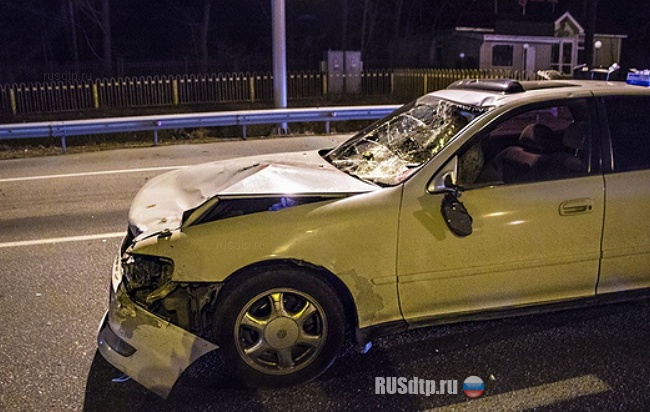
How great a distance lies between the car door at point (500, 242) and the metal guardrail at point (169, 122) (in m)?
10.4

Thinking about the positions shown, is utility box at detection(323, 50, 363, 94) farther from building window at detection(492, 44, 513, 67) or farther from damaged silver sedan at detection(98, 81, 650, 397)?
damaged silver sedan at detection(98, 81, 650, 397)

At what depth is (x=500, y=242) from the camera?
357 cm

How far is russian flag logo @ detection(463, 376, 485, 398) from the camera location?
11.1 feet

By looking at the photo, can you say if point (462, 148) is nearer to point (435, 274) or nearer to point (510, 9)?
point (435, 274)

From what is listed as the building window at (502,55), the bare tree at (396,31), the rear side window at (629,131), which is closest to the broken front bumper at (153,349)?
the rear side window at (629,131)

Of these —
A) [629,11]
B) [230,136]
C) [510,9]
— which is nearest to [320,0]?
[510,9]

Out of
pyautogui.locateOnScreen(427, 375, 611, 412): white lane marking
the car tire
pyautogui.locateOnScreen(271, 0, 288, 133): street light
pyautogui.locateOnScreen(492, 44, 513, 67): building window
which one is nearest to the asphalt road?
pyautogui.locateOnScreen(427, 375, 611, 412): white lane marking

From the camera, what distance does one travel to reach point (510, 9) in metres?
38.5

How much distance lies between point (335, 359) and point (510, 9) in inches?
1521

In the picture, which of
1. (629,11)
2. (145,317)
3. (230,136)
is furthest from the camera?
(629,11)

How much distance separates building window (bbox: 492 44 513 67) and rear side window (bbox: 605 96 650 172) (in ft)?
101

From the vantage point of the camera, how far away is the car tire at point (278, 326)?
3.33 m

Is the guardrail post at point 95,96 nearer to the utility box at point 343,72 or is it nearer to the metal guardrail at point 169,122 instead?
the metal guardrail at point 169,122

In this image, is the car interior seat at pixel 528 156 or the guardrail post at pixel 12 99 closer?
the car interior seat at pixel 528 156
